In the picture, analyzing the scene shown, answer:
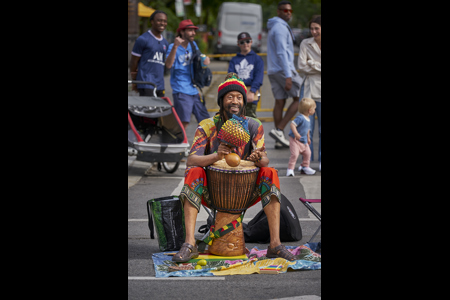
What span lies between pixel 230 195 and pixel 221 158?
1.13 ft

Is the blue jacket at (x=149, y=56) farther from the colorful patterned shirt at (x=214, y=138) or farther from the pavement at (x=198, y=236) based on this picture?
the colorful patterned shirt at (x=214, y=138)

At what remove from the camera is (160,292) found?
4.60 meters

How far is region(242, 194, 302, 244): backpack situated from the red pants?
0.52m

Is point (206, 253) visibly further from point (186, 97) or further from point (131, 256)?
point (186, 97)

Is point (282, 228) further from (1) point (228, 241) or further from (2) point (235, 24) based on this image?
(2) point (235, 24)

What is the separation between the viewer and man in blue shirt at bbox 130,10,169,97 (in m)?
9.19

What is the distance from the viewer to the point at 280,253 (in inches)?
206

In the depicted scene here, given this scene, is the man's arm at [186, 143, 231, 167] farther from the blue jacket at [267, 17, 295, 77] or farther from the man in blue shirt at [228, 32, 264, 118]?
the blue jacket at [267, 17, 295, 77]

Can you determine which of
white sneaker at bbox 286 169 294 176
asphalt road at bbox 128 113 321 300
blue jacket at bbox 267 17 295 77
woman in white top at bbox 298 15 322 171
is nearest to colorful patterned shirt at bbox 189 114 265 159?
asphalt road at bbox 128 113 321 300

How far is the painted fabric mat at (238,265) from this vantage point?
16.4ft

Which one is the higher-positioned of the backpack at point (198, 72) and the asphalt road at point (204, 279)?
the backpack at point (198, 72)

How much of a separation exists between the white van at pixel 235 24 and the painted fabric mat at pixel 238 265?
32616mm

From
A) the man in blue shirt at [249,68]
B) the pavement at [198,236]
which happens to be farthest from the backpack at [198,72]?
the pavement at [198,236]

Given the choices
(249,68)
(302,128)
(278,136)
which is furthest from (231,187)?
(278,136)
